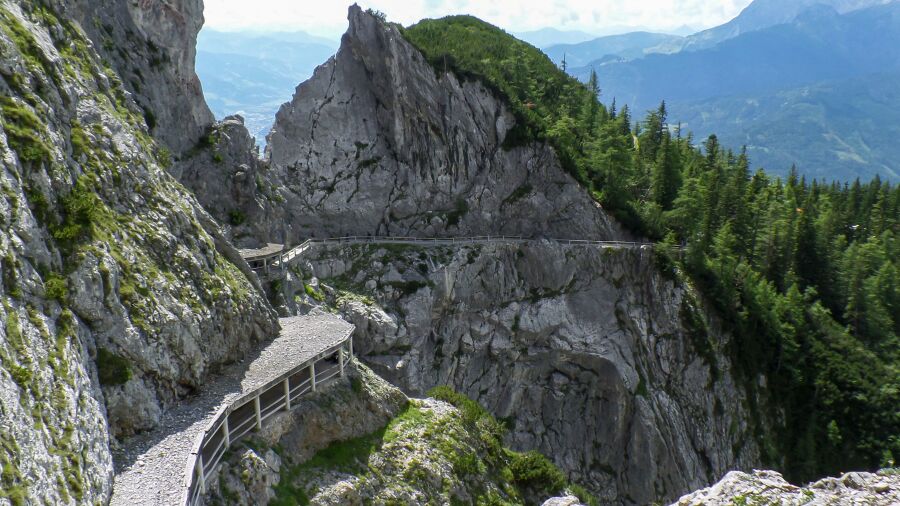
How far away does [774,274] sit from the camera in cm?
7700

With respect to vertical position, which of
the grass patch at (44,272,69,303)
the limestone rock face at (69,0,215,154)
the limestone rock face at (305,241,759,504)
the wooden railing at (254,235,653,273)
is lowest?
the limestone rock face at (305,241,759,504)

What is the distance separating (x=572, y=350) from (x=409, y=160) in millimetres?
28634

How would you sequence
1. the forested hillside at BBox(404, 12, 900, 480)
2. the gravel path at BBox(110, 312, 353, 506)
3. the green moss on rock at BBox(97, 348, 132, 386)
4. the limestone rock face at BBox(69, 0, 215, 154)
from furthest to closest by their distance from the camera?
the forested hillside at BBox(404, 12, 900, 480) → the limestone rock face at BBox(69, 0, 215, 154) → the green moss on rock at BBox(97, 348, 132, 386) → the gravel path at BBox(110, 312, 353, 506)

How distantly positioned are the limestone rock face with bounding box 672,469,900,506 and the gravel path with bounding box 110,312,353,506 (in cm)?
1997

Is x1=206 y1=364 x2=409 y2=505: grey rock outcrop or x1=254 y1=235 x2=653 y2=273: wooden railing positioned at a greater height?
x1=254 y1=235 x2=653 y2=273: wooden railing

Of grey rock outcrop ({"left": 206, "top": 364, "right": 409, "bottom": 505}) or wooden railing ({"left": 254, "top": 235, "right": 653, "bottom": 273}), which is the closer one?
grey rock outcrop ({"left": 206, "top": 364, "right": 409, "bottom": 505})

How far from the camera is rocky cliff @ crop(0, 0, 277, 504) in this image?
61.3 feet

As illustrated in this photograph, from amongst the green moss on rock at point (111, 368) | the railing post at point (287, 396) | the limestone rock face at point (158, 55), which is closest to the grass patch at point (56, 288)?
the green moss on rock at point (111, 368)

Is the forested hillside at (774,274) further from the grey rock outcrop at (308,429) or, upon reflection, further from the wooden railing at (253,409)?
the wooden railing at (253,409)

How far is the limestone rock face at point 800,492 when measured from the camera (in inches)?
1009

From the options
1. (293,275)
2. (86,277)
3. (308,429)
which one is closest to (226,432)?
(308,429)

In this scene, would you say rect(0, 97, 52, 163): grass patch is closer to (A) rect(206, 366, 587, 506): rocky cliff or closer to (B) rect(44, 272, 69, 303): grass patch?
(B) rect(44, 272, 69, 303): grass patch

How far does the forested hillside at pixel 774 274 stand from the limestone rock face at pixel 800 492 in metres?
40.1

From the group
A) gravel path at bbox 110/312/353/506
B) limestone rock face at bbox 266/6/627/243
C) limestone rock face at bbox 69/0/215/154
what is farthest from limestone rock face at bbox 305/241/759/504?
gravel path at bbox 110/312/353/506
